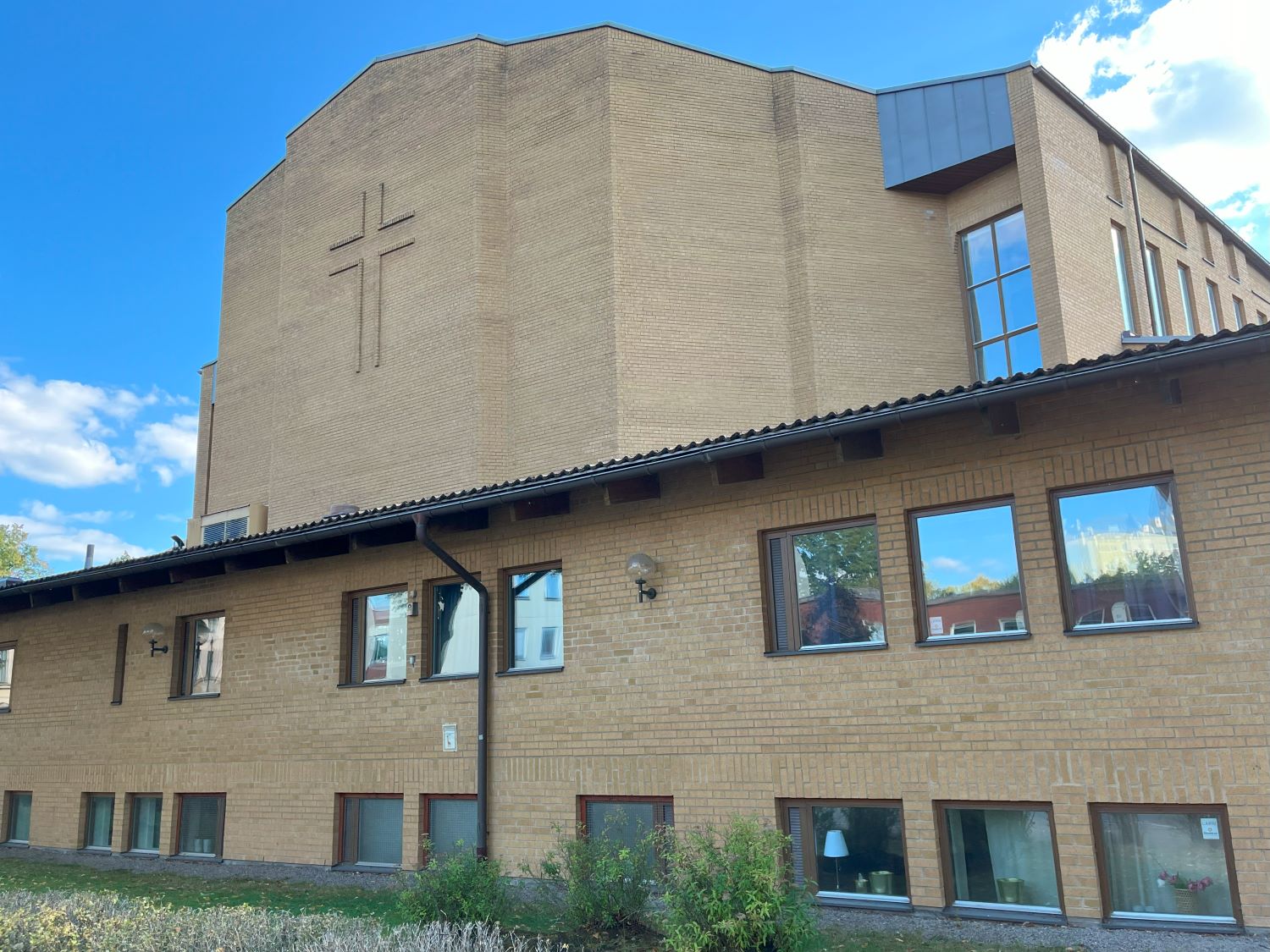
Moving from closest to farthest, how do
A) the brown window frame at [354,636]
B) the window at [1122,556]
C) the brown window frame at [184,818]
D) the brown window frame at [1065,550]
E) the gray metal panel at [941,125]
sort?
the brown window frame at [1065,550] < the window at [1122,556] < the brown window frame at [354,636] < the brown window frame at [184,818] < the gray metal panel at [941,125]

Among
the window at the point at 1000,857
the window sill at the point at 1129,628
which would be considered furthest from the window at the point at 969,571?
the window at the point at 1000,857

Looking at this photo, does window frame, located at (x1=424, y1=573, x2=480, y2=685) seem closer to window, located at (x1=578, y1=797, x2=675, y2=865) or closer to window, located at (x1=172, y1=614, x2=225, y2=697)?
window, located at (x1=578, y1=797, x2=675, y2=865)

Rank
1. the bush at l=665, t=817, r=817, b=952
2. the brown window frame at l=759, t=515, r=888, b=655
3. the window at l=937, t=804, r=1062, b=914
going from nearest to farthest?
the bush at l=665, t=817, r=817, b=952 < the window at l=937, t=804, r=1062, b=914 < the brown window frame at l=759, t=515, r=888, b=655

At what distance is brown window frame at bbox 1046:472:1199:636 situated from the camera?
8312mm

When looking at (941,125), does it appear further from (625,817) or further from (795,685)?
(625,817)

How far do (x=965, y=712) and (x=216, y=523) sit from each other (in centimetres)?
2060

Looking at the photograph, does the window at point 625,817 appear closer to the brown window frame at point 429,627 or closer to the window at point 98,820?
the brown window frame at point 429,627

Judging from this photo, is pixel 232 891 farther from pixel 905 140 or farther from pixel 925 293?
pixel 905 140

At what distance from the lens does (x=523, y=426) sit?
19328 mm

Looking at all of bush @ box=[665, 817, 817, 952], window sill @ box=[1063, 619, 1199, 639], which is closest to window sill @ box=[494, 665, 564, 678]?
bush @ box=[665, 817, 817, 952]

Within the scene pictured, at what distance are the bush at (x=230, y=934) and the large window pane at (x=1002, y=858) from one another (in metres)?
3.73

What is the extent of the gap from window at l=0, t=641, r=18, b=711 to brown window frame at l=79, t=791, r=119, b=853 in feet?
9.95

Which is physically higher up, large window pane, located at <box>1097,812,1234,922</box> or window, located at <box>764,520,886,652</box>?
window, located at <box>764,520,886,652</box>

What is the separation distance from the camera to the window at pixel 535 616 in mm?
11969
